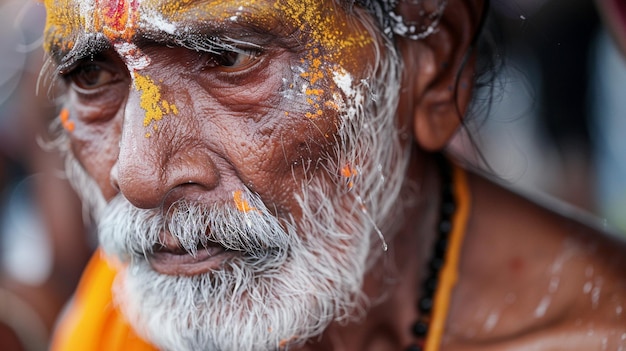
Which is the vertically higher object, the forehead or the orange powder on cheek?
the forehead

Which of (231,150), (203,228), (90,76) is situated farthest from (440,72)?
(90,76)

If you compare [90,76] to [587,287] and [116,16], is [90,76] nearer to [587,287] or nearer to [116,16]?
[116,16]

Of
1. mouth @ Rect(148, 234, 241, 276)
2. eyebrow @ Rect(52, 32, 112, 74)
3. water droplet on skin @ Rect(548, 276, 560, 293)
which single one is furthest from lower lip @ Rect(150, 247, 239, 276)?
water droplet on skin @ Rect(548, 276, 560, 293)

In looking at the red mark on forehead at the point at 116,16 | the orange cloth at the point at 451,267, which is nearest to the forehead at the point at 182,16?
the red mark on forehead at the point at 116,16

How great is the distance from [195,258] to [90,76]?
0.50 m

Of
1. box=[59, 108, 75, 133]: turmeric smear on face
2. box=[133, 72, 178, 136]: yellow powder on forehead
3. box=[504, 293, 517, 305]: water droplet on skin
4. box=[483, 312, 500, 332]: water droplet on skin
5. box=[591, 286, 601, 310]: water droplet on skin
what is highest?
box=[133, 72, 178, 136]: yellow powder on forehead

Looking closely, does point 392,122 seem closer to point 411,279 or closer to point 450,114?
point 450,114

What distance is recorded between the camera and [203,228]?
4.68 feet

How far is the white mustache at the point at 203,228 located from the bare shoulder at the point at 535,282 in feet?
2.00

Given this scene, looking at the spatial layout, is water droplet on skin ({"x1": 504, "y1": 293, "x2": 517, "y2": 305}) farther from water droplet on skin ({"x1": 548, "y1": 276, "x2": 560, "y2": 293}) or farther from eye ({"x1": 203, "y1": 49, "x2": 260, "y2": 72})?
eye ({"x1": 203, "y1": 49, "x2": 260, "y2": 72})

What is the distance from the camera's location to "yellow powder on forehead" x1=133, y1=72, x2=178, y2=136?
1.39m

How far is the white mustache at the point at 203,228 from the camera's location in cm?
143

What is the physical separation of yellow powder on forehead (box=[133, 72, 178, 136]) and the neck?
0.73 m

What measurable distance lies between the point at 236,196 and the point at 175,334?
38 cm
